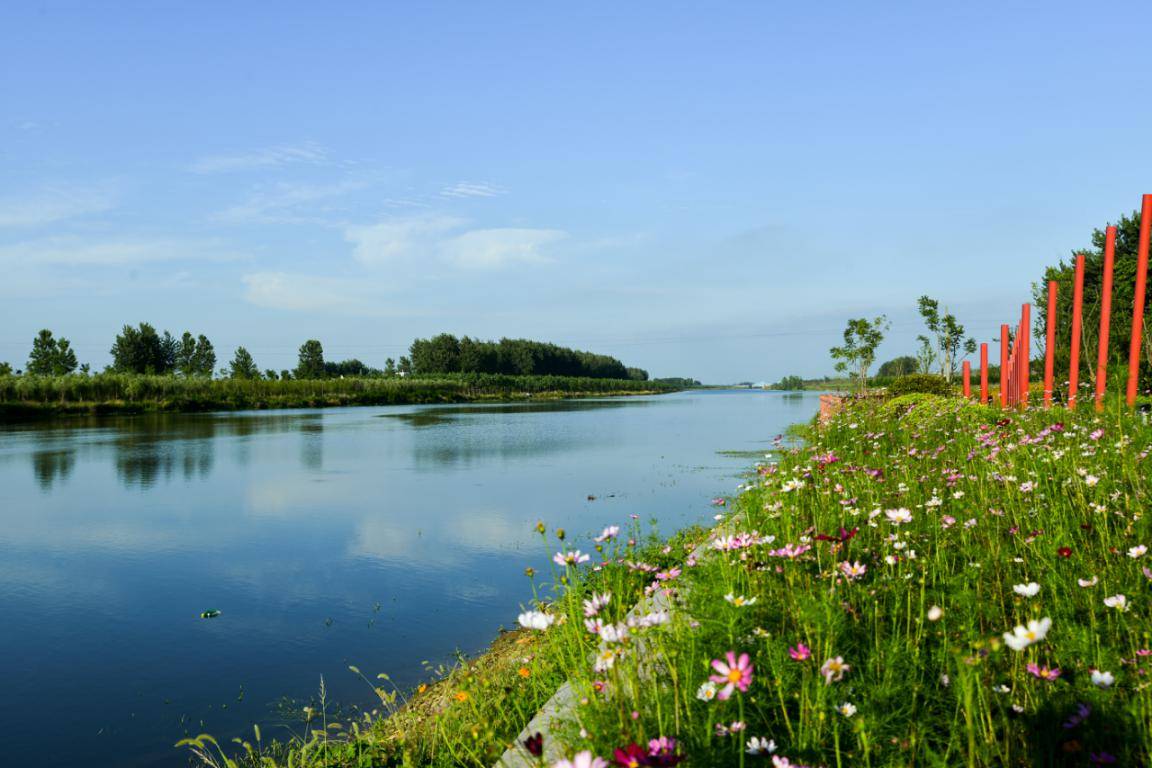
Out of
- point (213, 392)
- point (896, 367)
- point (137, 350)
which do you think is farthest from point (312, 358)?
point (896, 367)

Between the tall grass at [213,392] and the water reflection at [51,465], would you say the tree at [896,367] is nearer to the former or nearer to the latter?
the tall grass at [213,392]

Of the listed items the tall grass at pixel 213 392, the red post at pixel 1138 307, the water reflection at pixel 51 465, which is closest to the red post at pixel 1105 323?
the red post at pixel 1138 307

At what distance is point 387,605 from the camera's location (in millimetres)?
6109

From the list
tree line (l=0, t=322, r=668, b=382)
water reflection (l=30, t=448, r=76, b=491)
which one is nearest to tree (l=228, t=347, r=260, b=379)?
tree line (l=0, t=322, r=668, b=382)

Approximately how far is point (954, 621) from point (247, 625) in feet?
17.1

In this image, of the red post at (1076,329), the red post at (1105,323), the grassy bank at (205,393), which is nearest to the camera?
the red post at (1105,323)

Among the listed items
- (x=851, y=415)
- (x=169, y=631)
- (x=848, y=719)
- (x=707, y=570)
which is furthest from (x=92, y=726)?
(x=851, y=415)

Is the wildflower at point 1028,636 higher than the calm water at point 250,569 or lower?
higher

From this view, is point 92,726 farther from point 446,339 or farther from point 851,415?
point 446,339

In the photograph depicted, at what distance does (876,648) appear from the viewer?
2.43m

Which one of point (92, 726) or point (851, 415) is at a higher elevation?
point (851, 415)

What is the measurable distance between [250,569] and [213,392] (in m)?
42.2

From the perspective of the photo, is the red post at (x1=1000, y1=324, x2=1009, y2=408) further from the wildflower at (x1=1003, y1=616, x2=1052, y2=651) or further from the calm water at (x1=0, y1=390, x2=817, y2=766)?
the wildflower at (x1=1003, y1=616, x2=1052, y2=651)

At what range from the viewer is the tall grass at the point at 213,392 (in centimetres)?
3616
